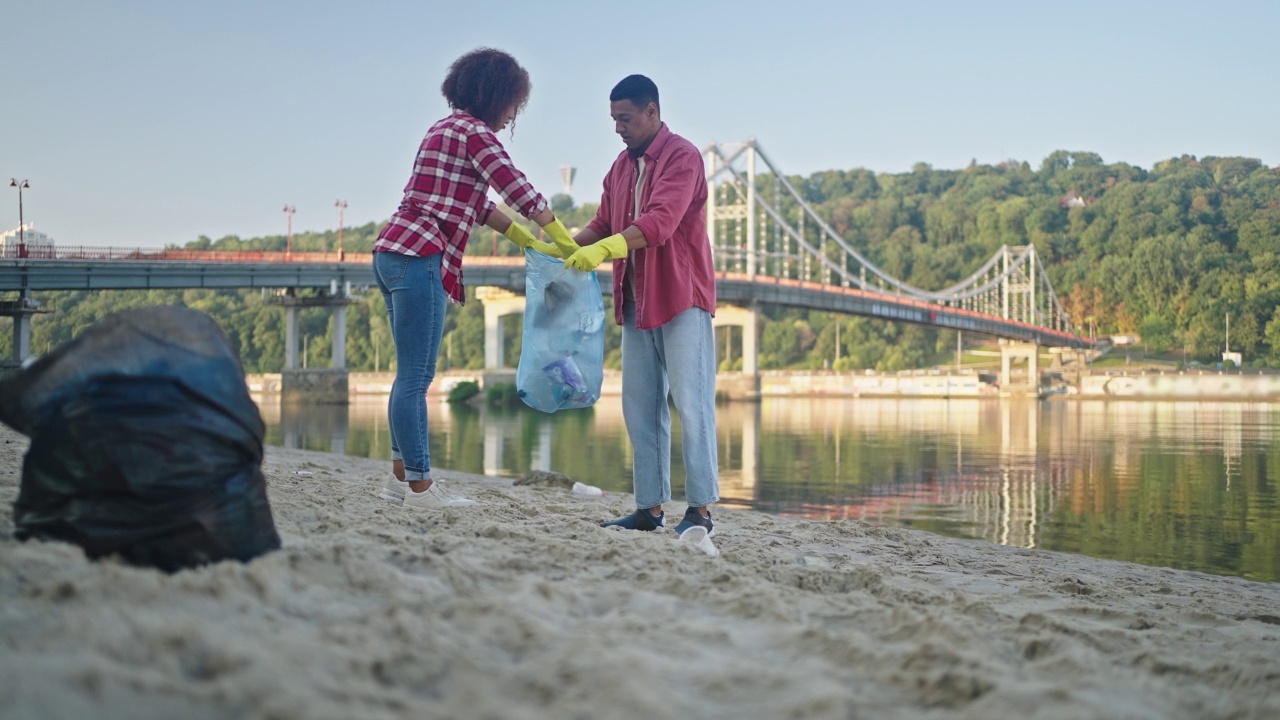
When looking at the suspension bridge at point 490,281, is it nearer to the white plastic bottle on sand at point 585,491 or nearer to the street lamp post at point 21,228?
the street lamp post at point 21,228

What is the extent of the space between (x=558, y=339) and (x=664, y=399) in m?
0.49

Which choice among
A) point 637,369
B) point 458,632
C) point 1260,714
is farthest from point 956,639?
point 637,369

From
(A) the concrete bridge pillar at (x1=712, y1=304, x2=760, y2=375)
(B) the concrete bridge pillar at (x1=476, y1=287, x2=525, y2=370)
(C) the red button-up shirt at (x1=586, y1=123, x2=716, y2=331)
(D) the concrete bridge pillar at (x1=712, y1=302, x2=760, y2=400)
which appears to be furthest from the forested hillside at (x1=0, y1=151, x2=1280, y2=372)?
(C) the red button-up shirt at (x1=586, y1=123, x2=716, y2=331)

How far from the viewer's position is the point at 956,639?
201 centimetres

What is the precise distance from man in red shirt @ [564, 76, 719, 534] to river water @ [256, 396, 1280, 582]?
2.27m

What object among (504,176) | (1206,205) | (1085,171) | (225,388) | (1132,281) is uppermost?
(1085,171)

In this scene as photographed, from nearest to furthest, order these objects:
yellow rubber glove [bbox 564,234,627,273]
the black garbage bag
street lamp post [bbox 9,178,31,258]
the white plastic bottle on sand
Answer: the black garbage bag < yellow rubber glove [bbox 564,234,627,273] < the white plastic bottle on sand < street lamp post [bbox 9,178,31,258]

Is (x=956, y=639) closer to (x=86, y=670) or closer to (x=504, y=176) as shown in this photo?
(x=86, y=670)

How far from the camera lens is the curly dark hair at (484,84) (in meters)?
4.12

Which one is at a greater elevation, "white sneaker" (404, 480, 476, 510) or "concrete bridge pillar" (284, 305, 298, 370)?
"concrete bridge pillar" (284, 305, 298, 370)

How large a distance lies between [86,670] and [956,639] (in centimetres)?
147

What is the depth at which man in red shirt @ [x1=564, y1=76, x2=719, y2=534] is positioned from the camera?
12.5 ft

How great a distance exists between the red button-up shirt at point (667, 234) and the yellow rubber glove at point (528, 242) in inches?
10.3

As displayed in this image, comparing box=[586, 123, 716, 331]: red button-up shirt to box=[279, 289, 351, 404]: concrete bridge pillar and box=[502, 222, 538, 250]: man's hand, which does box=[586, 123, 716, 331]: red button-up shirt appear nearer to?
box=[502, 222, 538, 250]: man's hand
